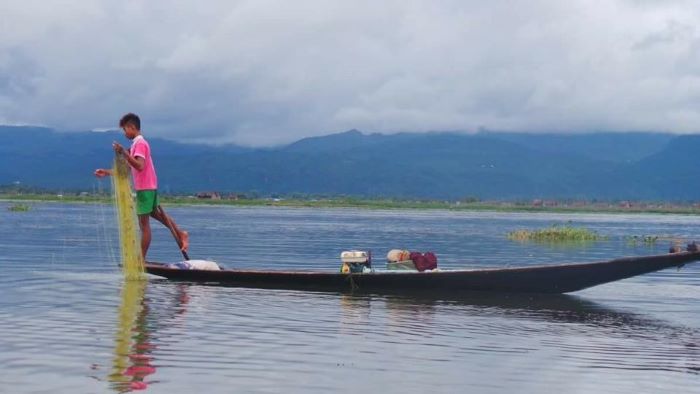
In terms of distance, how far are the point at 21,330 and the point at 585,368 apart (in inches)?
252

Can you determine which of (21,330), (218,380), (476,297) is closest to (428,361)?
(218,380)

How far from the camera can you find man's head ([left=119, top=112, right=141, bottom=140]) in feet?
54.1

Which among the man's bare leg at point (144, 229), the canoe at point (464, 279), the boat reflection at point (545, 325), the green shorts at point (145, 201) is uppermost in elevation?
the green shorts at point (145, 201)

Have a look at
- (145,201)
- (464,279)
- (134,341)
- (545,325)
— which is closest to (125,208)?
(145,201)

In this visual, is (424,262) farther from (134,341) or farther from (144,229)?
(134,341)

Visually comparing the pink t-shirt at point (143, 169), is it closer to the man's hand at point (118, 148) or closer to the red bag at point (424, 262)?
the man's hand at point (118, 148)

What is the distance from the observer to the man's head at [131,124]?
16500 mm

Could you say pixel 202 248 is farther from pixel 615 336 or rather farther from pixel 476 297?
pixel 615 336

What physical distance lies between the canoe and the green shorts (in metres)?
1.90

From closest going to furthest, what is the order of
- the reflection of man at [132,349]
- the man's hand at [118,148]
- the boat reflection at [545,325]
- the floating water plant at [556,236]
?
the reflection of man at [132,349] → the boat reflection at [545,325] → the man's hand at [118,148] → the floating water plant at [556,236]

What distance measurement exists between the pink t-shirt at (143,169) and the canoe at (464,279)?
7.24 ft

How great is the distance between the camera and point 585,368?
10.5m

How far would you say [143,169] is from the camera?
16.4 metres

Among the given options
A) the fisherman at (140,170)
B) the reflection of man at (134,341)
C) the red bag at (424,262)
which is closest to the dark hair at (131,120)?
the fisherman at (140,170)
